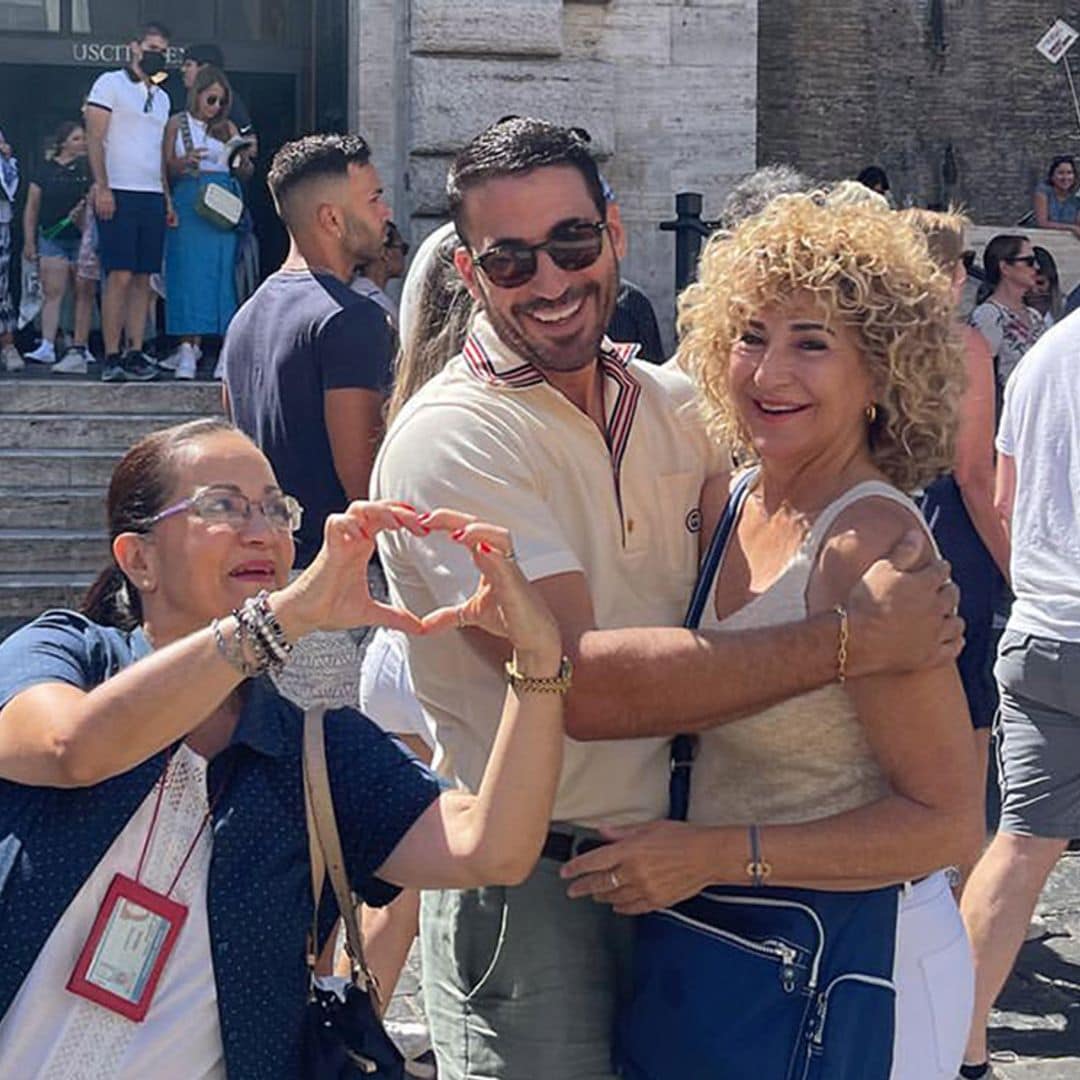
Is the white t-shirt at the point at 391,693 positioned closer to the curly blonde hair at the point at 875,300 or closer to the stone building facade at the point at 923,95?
the curly blonde hair at the point at 875,300

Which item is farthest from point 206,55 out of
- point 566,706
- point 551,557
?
point 566,706

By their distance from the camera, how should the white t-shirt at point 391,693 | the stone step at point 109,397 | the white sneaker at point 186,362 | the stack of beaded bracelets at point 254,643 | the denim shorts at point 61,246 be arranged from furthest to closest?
1. the denim shorts at point 61,246
2. the white sneaker at point 186,362
3. the stone step at point 109,397
4. the white t-shirt at point 391,693
5. the stack of beaded bracelets at point 254,643

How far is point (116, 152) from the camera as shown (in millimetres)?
9547

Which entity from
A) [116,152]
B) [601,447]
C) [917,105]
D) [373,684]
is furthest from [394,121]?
[601,447]

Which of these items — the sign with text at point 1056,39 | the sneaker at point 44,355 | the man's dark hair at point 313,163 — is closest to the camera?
the man's dark hair at point 313,163

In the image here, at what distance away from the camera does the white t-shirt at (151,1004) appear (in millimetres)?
2328

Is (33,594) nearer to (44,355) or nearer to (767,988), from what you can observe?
(44,355)

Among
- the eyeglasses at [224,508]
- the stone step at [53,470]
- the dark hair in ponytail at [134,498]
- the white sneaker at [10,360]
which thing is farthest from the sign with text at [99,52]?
the eyeglasses at [224,508]

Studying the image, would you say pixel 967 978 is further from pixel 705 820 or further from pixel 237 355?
pixel 237 355

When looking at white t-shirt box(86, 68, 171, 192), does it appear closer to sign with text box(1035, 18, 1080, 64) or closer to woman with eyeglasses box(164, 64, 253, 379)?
woman with eyeglasses box(164, 64, 253, 379)

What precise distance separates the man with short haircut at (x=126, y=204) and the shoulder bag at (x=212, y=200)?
183mm

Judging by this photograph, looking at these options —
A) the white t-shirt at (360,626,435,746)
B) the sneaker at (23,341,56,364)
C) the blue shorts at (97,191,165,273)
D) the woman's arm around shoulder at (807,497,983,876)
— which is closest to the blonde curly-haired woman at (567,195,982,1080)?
the woman's arm around shoulder at (807,497,983,876)

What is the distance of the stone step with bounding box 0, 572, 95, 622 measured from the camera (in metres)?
8.38

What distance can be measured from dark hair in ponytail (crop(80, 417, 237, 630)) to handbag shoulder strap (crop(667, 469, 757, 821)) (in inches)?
26.3
